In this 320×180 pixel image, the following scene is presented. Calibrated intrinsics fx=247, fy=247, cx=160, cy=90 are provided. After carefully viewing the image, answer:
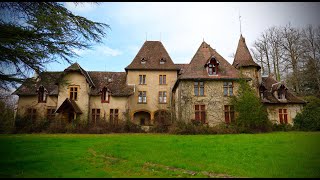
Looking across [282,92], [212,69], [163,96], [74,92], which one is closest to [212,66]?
[212,69]

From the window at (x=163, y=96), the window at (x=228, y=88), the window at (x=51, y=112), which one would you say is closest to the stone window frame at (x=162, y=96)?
the window at (x=163, y=96)

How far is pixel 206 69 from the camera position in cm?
2730

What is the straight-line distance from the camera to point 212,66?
27.2 metres

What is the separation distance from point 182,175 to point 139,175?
1182 mm

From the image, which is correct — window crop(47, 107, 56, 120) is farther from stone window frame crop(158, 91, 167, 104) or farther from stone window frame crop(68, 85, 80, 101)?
stone window frame crop(158, 91, 167, 104)

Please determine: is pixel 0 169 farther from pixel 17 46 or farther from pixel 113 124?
pixel 113 124

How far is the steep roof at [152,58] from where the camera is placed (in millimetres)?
31641

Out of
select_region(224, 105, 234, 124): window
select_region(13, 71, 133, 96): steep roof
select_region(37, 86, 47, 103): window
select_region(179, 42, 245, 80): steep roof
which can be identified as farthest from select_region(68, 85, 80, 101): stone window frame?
select_region(224, 105, 234, 124): window

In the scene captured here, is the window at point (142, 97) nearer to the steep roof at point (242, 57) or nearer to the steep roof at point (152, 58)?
the steep roof at point (152, 58)

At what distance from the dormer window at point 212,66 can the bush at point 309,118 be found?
35.3ft

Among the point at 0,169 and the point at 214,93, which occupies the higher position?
the point at 214,93

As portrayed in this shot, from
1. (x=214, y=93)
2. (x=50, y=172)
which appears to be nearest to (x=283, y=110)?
(x=214, y=93)

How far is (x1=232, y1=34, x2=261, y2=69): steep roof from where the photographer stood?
94.4 ft

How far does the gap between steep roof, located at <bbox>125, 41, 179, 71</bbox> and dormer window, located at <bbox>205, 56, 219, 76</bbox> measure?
5499 mm
